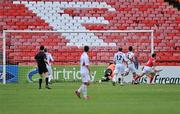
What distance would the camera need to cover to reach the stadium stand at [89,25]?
43031 millimetres

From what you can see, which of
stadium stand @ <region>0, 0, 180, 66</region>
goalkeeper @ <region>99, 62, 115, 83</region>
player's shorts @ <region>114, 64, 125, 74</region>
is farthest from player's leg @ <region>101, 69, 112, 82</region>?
player's shorts @ <region>114, 64, 125, 74</region>

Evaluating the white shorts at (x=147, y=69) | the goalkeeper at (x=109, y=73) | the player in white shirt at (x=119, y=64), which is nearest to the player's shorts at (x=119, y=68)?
the player in white shirt at (x=119, y=64)

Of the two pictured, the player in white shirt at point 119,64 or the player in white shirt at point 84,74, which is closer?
the player in white shirt at point 84,74

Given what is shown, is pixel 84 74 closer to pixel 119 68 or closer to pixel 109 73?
pixel 119 68

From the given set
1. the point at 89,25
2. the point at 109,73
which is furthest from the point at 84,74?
Result: the point at 89,25

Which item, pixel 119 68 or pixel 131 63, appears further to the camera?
pixel 131 63

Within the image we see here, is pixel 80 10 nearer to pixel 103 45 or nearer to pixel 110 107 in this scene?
pixel 103 45

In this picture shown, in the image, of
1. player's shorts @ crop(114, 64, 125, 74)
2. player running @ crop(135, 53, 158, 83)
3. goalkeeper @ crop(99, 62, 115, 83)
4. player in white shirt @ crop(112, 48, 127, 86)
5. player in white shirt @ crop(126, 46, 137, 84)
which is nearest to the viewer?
player in white shirt @ crop(112, 48, 127, 86)

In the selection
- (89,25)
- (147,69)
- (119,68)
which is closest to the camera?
(119,68)

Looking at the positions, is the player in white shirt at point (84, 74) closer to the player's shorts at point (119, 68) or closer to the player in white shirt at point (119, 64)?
the player in white shirt at point (119, 64)

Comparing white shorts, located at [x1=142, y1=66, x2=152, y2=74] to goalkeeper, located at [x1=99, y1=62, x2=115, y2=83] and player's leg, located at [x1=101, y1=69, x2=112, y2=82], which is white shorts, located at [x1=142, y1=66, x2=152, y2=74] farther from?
player's leg, located at [x1=101, y1=69, x2=112, y2=82]

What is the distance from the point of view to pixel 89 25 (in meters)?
48.3

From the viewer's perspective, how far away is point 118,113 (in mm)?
18344

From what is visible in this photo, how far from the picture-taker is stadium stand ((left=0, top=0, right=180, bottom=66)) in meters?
43.0
